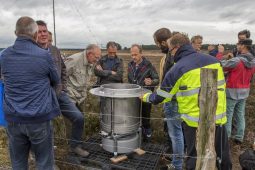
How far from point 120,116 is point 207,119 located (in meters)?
1.68

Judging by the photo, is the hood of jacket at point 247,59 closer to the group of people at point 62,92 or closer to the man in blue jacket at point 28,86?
the group of people at point 62,92

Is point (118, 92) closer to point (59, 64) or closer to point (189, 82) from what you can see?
point (59, 64)

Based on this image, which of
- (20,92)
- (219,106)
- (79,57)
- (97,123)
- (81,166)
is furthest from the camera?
(97,123)

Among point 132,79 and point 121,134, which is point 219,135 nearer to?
point 121,134

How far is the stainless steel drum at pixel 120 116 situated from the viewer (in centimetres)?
424

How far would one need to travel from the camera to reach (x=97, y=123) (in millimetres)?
6230

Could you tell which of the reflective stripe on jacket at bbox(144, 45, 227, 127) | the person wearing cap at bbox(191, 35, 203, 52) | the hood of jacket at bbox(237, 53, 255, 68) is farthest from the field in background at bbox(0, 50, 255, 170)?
the person wearing cap at bbox(191, 35, 203, 52)

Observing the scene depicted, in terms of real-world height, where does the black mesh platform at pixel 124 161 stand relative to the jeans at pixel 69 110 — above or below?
below

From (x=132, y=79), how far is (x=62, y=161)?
1.97 meters

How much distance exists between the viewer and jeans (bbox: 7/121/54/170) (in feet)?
10.3

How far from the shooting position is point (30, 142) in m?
3.41

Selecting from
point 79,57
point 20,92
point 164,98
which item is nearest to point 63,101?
point 79,57

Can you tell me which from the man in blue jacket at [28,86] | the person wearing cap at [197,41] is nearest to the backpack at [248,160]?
the man in blue jacket at [28,86]

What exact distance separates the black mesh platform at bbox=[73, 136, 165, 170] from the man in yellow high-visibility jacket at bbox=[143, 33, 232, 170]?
3.12 ft
